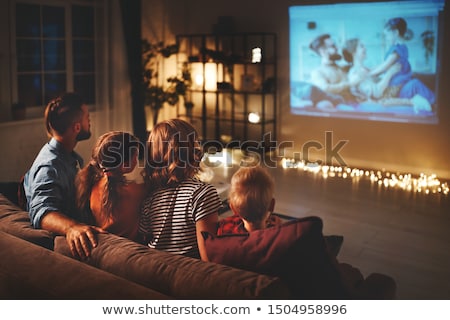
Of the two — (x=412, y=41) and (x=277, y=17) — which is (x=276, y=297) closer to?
(x=412, y=41)

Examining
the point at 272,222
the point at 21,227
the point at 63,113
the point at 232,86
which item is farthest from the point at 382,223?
the point at 232,86

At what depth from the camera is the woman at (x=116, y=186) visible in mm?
1952

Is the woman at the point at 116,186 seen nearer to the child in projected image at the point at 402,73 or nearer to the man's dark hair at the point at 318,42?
the child in projected image at the point at 402,73

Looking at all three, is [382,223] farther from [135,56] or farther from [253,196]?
[135,56]

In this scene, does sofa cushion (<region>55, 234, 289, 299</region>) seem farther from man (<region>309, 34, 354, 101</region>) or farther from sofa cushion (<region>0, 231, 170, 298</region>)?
man (<region>309, 34, 354, 101</region>)

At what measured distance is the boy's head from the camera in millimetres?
1633

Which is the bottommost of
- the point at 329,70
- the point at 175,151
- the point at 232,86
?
the point at 175,151

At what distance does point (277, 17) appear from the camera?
19.0 feet

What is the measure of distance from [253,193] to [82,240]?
2.08 ft

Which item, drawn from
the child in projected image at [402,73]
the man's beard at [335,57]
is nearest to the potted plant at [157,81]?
the man's beard at [335,57]

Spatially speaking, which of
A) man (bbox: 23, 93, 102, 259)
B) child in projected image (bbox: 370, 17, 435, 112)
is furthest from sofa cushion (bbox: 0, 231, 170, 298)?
child in projected image (bbox: 370, 17, 435, 112)

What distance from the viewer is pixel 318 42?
5496mm

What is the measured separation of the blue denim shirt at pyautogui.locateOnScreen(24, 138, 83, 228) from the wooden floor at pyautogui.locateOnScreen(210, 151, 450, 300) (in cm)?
166

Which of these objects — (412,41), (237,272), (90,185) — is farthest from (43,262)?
(412,41)
